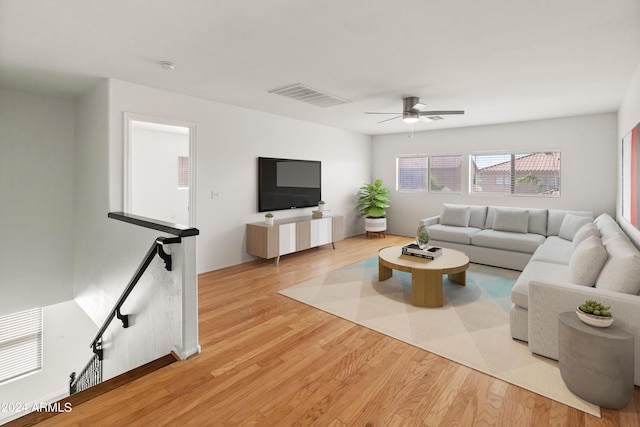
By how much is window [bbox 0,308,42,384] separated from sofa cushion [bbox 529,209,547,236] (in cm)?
744

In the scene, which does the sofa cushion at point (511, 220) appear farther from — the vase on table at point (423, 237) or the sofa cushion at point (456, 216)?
the vase on table at point (423, 237)

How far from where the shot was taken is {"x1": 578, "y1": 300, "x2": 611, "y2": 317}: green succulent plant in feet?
6.40

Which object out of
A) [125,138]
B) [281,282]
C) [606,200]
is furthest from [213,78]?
[606,200]

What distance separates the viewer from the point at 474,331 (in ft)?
9.29

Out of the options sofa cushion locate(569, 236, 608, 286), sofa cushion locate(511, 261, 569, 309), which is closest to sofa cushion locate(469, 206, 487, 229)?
sofa cushion locate(511, 261, 569, 309)

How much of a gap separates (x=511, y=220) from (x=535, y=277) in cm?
260

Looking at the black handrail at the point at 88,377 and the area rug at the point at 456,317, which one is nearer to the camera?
the area rug at the point at 456,317

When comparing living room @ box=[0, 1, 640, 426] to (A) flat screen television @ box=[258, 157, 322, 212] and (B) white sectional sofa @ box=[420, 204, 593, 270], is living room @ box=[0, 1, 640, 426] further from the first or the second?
(B) white sectional sofa @ box=[420, 204, 593, 270]

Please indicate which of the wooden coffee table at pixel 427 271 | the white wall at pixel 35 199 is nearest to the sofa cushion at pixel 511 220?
the wooden coffee table at pixel 427 271

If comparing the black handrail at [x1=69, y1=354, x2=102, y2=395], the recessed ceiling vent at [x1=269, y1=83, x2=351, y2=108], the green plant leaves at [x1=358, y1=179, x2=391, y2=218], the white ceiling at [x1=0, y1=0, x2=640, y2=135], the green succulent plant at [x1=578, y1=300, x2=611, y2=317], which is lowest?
the black handrail at [x1=69, y1=354, x2=102, y2=395]

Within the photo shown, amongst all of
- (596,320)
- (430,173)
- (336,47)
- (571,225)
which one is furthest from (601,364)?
(430,173)

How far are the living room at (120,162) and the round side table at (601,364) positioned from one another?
2566 mm

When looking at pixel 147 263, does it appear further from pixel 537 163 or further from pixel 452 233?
pixel 537 163

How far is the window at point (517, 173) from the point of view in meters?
5.79
